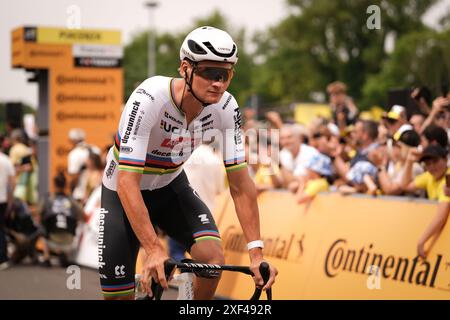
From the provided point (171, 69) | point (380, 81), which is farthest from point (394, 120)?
point (171, 69)

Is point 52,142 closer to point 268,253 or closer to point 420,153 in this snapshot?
point 268,253

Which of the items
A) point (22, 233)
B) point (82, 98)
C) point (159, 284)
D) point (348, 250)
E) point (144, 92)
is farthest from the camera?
point (82, 98)

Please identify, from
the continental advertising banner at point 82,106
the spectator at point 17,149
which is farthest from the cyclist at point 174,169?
the continental advertising banner at point 82,106

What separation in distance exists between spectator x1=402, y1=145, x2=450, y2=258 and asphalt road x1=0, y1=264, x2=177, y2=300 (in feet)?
10.1

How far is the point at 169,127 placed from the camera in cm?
598

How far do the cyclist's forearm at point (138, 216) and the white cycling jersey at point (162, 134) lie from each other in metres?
0.15

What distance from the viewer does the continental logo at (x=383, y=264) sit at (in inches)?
316

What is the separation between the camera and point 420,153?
28.9 feet

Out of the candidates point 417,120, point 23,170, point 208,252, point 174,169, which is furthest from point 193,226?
point 23,170

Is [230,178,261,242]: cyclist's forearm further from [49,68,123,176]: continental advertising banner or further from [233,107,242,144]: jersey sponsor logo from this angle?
[49,68,123,176]: continental advertising banner

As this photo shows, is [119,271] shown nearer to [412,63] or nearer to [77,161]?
[77,161]

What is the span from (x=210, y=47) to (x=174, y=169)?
126 centimetres

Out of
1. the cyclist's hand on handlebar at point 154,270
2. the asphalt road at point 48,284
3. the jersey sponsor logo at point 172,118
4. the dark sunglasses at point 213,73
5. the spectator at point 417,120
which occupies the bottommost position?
the asphalt road at point 48,284

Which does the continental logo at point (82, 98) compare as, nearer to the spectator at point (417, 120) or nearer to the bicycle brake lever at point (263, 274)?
the spectator at point (417, 120)
